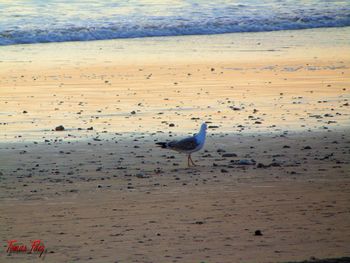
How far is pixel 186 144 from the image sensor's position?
1109cm

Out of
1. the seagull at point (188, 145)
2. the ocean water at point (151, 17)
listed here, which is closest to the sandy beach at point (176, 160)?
the seagull at point (188, 145)

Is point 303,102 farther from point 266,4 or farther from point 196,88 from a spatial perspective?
point 266,4

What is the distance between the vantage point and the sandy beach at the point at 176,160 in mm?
7605

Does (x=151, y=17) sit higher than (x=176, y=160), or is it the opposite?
(x=176, y=160)

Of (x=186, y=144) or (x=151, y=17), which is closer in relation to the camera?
(x=186, y=144)

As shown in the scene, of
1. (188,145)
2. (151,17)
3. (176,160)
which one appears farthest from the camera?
(151,17)

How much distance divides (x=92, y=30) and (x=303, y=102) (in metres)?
15.0

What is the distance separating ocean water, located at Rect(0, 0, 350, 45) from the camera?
2941 centimetres

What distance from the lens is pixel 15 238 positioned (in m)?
7.71

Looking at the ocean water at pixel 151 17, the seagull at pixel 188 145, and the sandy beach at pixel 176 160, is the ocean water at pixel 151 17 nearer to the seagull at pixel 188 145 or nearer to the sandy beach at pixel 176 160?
the sandy beach at pixel 176 160

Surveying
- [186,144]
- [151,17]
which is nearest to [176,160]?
[186,144]

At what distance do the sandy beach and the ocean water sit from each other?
6963mm

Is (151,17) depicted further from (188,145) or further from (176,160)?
(188,145)

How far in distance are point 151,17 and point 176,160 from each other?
2099 centimetres
